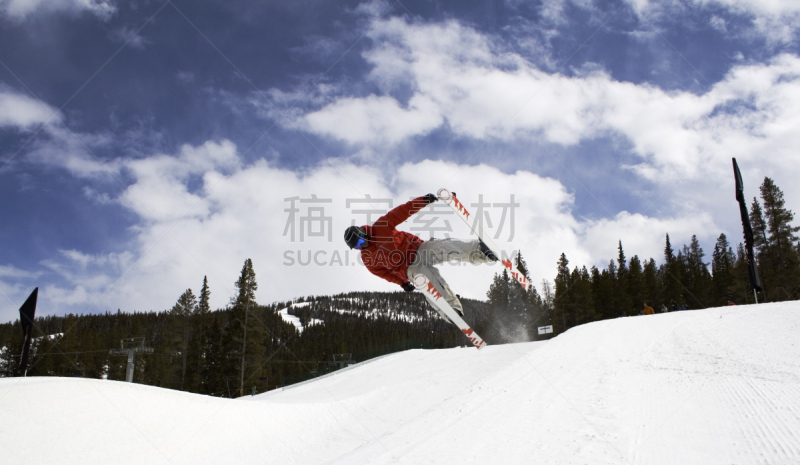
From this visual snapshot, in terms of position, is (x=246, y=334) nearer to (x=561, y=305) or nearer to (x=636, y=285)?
(x=561, y=305)

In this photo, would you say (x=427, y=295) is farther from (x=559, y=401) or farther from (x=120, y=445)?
(x=120, y=445)

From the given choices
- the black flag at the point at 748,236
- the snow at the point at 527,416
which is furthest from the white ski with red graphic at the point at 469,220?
the black flag at the point at 748,236

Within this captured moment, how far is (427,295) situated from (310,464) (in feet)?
22.2

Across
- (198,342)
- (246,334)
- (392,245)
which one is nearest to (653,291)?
(246,334)

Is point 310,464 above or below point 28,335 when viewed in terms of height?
below

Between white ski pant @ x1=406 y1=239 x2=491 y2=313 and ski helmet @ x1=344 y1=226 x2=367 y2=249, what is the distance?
106 cm

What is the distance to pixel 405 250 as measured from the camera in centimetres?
726

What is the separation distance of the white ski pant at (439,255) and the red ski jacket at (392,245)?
137 mm

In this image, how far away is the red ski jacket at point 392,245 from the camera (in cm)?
682

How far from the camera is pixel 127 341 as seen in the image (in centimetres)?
2575

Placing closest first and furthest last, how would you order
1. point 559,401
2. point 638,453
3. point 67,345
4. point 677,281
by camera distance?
point 638,453 < point 559,401 < point 67,345 < point 677,281

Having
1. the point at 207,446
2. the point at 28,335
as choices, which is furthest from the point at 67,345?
the point at 207,446

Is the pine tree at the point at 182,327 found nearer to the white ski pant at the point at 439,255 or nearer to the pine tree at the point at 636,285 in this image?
the white ski pant at the point at 439,255

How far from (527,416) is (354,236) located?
4537 mm
